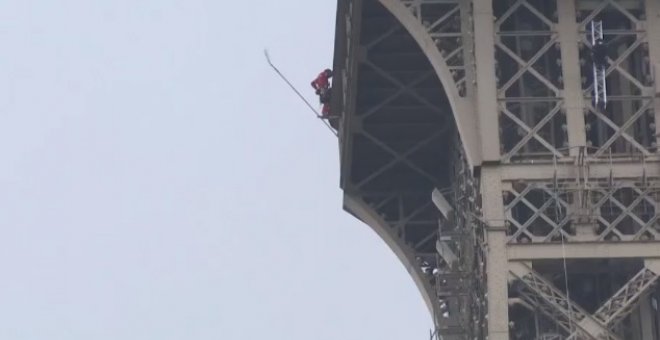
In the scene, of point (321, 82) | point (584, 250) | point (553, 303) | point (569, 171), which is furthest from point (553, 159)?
point (321, 82)

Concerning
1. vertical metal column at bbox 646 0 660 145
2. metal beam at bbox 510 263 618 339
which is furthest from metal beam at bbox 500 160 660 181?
metal beam at bbox 510 263 618 339

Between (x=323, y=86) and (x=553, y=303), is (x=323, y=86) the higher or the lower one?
the higher one

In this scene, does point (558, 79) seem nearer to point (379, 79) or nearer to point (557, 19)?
point (557, 19)

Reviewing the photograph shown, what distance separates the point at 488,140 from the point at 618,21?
5.31 metres

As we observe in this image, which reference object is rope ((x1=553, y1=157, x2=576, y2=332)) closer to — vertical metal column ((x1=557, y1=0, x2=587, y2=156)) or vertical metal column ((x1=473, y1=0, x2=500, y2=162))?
vertical metal column ((x1=557, y1=0, x2=587, y2=156))

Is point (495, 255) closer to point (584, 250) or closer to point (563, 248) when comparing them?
point (563, 248)

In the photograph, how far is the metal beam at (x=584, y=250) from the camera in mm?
67750

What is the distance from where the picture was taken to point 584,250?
67.8 metres

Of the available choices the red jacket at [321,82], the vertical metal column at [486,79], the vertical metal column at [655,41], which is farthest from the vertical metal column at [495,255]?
the red jacket at [321,82]

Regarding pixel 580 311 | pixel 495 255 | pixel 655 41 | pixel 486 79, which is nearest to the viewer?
pixel 495 255

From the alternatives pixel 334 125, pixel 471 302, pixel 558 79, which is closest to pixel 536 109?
pixel 558 79

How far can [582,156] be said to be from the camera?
6856 centimetres

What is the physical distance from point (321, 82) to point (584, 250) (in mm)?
16782

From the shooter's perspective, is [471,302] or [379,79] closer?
[471,302]
